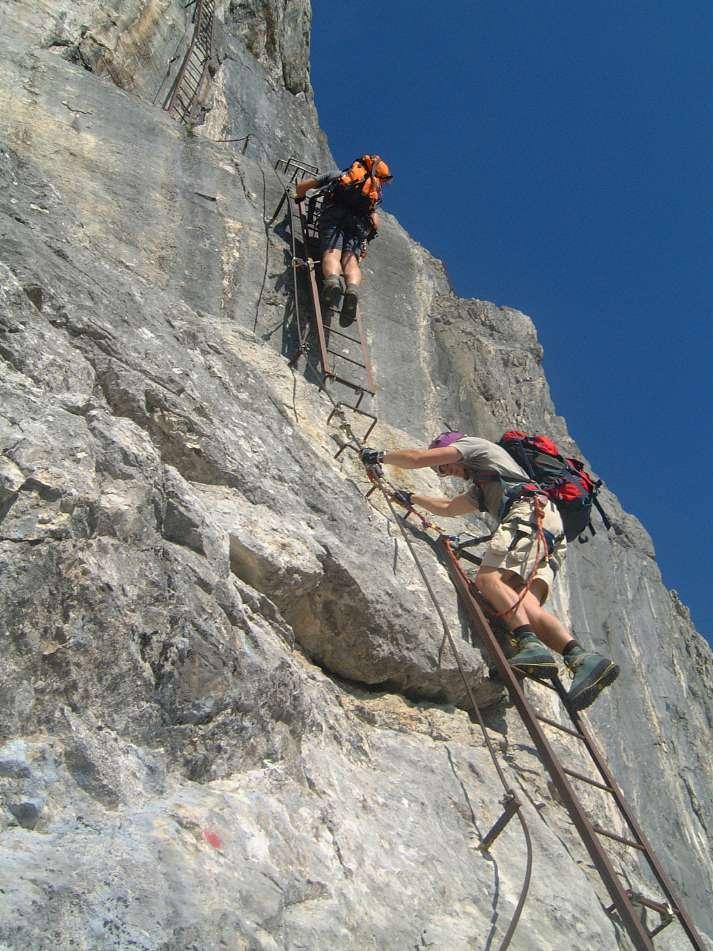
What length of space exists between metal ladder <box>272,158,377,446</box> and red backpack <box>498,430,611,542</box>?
1.23 m

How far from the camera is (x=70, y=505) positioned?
373 cm

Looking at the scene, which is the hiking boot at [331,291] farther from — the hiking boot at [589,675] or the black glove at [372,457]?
the hiking boot at [589,675]

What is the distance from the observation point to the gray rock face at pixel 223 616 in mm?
3141

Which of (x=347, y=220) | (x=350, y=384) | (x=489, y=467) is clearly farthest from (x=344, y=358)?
(x=489, y=467)

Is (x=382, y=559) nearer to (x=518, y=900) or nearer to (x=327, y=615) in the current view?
(x=327, y=615)

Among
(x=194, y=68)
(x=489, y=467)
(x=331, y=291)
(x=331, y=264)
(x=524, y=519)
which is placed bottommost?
(x=524, y=519)

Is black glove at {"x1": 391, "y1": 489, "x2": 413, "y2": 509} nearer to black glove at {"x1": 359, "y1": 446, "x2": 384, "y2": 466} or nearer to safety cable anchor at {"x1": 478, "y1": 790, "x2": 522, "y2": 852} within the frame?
black glove at {"x1": 359, "y1": 446, "x2": 384, "y2": 466}

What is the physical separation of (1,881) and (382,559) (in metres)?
3.63

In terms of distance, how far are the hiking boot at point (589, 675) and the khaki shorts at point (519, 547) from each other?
29.4 inches

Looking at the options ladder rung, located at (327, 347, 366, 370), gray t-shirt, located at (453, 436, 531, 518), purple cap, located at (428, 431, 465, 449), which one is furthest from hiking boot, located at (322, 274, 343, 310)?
gray t-shirt, located at (453, 436, 531, 518)

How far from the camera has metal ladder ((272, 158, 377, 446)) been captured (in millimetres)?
7691

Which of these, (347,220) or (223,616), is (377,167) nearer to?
(347,220)

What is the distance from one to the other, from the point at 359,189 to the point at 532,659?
538 cm

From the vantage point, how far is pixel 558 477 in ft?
22.9
